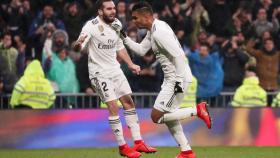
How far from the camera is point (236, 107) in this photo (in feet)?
62.4

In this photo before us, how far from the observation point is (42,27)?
22.1 m

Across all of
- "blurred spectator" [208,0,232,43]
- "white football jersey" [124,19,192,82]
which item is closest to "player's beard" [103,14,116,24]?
"white football jersey" [124,19,192,82]

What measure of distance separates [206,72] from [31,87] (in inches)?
162

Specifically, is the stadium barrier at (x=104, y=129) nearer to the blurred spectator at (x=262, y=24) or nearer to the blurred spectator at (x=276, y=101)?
the blurred spectator at (x=276, y=101)

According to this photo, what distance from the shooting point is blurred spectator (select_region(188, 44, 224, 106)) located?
821 inches

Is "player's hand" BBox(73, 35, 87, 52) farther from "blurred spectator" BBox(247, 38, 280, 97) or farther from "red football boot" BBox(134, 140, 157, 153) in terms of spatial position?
"blurred spectator" BBox(247, 38, 280, 97)

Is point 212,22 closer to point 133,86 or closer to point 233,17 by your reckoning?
point 233,17

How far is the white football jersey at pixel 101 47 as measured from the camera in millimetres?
14852

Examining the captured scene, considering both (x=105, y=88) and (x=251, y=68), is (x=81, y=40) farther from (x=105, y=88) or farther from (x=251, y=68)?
(x=251, y=68)

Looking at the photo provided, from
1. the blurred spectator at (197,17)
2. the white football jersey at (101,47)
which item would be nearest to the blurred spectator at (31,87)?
the blurred spectator at (197,17)

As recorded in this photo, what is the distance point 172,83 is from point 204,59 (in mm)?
7272

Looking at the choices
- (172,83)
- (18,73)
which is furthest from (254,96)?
(172,83)

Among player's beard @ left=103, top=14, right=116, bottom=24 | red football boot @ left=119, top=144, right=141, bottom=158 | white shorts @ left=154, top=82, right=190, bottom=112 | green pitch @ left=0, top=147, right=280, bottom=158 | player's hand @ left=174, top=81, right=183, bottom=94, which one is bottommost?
green pitch @ left=0, top=147, right=280, bottom=158

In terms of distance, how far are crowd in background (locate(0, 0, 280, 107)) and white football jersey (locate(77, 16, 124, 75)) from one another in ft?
18.7
